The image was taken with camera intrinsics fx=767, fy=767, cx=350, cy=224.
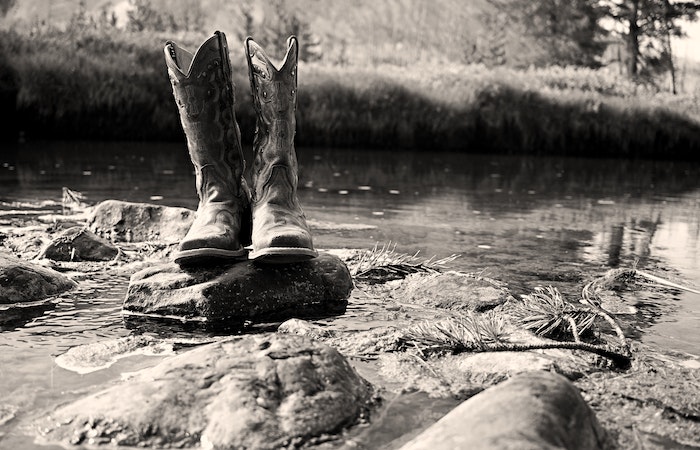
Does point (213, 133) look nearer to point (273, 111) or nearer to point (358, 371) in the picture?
point (273, 111)

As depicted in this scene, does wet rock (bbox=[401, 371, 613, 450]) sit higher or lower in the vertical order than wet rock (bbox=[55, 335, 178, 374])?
higher

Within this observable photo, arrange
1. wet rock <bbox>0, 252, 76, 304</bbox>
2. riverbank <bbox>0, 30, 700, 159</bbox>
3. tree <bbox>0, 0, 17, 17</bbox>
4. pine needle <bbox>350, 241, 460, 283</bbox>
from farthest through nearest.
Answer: tree <bbox>0, 0, 17, 17</bbox> < riverbank <bbox>0, 30, 700, 159</bbox> < pine needle <bbox>350, 241, 460, 283</bbox> < wet rock <bbox>0, 252, 76, 304</bbox>

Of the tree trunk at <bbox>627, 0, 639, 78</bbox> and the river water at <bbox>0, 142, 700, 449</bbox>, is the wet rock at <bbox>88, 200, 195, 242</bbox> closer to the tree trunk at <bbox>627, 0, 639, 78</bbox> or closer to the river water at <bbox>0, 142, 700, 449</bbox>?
the river water at <bbox>0, 142, 700, 449</bbox>

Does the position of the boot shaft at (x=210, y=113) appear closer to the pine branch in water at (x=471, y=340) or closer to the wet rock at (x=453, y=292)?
the wet rock at (x=453, y=292)

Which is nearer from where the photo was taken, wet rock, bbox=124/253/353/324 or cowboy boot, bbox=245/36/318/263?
wet rock, bbox=124/253/353/324

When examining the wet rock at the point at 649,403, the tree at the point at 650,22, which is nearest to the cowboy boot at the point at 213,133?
the wet rock at the point at 649,403

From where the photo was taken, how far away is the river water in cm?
268

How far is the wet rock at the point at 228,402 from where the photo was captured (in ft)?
5.90

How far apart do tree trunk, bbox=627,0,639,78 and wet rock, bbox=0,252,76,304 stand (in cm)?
2650

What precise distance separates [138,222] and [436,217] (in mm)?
2546

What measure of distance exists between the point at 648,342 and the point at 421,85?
13590 mm

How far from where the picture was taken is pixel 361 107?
15.2m

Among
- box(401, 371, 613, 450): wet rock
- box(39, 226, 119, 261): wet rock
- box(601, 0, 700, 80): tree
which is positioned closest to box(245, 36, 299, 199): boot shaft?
box(39, 226, 119, 261): wet rock

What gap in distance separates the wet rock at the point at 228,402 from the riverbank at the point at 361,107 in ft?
39.9
